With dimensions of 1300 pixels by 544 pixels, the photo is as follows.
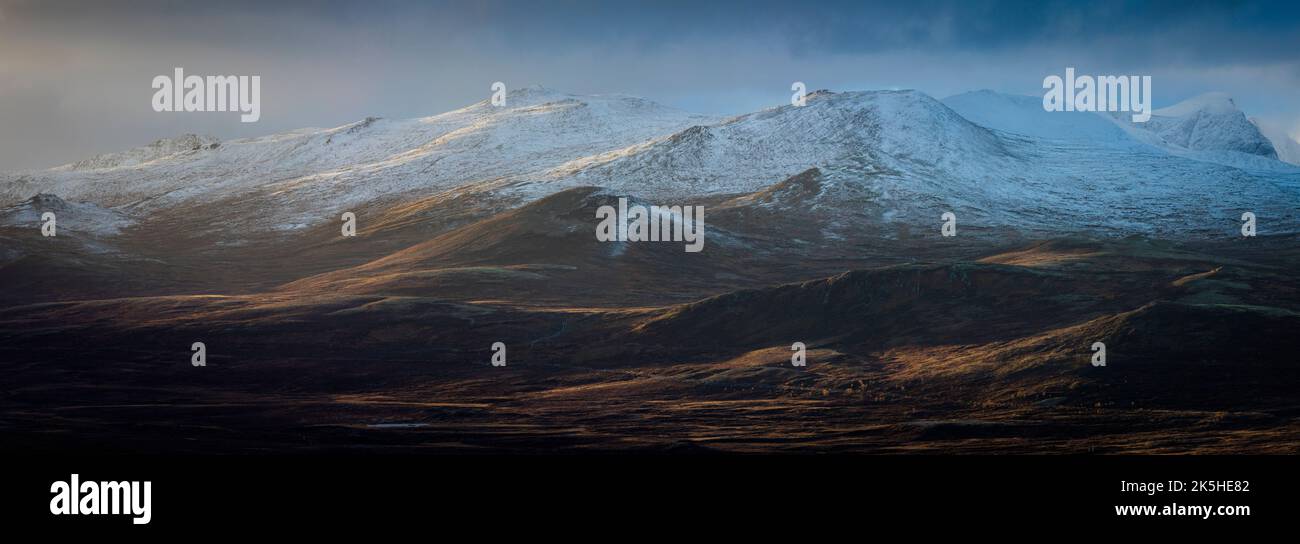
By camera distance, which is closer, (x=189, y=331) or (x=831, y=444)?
(x=831, y=444)

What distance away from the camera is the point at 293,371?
116 metres

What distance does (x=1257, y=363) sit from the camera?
107m

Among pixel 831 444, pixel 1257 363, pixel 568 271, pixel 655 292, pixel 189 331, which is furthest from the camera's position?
pixel 568 271

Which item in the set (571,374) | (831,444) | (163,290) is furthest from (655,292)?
(831,444)

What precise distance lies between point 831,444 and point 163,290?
110855 millimetres

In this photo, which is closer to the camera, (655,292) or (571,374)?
(571,374)
